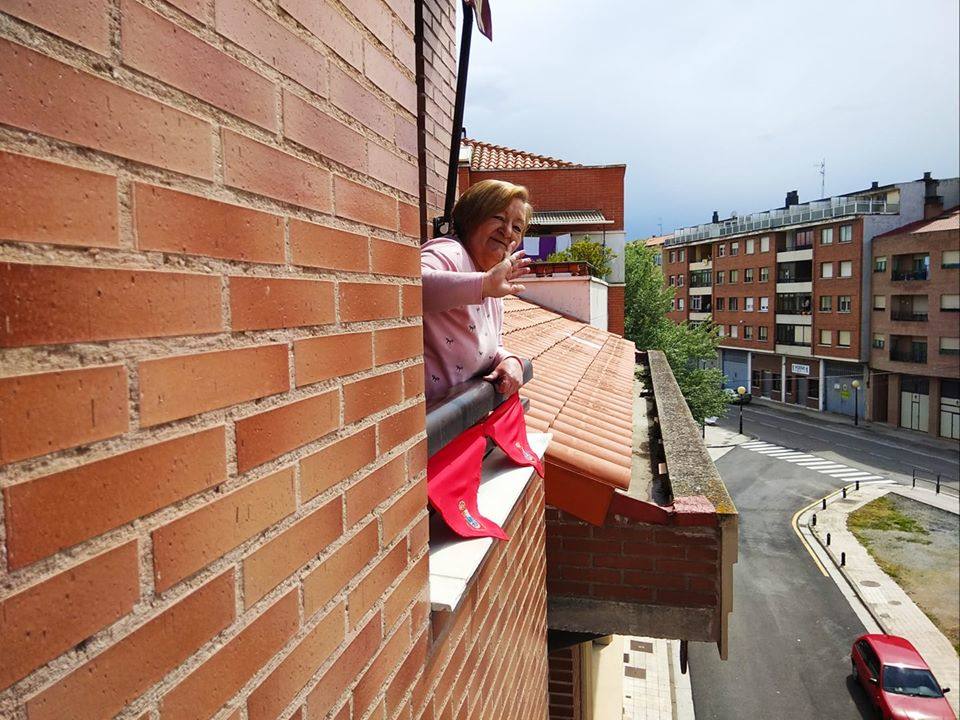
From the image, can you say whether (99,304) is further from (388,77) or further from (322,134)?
(388,77)

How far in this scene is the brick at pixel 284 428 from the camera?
3.11 ft

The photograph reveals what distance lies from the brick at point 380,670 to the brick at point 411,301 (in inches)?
28.8

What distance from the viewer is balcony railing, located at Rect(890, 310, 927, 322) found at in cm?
3710

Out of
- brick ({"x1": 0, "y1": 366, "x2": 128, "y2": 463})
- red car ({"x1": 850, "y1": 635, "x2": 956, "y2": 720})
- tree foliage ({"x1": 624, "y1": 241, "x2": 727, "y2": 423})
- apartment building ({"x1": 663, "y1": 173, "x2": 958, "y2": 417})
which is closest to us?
brick ({"x1": 0, "y1": 366, "x2": 128, "y2": 463})

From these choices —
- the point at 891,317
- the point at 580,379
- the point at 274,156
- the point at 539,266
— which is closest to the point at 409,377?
the point at 274,156

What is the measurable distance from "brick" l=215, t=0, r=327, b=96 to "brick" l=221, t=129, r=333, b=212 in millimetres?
135

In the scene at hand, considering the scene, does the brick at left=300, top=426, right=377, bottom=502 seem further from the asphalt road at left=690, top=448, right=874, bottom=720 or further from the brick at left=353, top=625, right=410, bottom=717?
the asphalt road at left=690, top=448, right=874, bottom=720

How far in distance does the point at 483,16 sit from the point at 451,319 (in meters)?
1.81

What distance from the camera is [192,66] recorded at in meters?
0.84

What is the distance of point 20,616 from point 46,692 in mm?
89

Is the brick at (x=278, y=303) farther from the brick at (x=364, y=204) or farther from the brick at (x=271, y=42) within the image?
the brick at (x=271, y=42)

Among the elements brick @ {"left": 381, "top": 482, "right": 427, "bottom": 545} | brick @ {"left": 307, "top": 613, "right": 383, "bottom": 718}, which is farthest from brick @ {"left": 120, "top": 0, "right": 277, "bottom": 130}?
brick @ {"left": 307, "top": 613, "right": 383, "bottom": 718}

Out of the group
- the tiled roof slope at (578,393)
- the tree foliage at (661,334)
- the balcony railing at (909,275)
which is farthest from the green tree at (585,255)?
the balcony railing at (909,275)

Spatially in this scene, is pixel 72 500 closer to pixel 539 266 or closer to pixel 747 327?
pixel 539 266
